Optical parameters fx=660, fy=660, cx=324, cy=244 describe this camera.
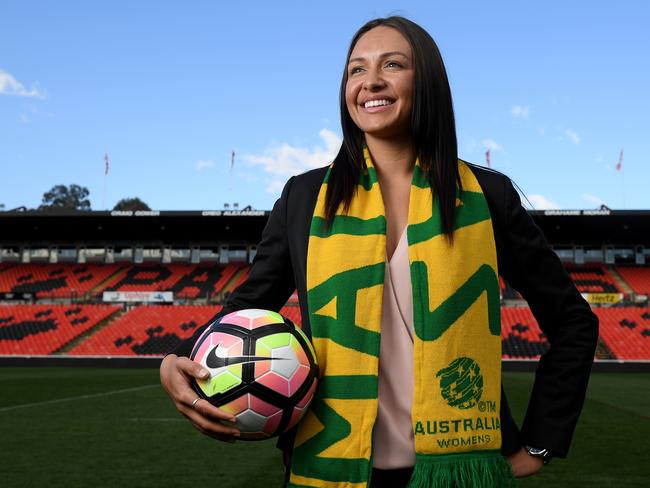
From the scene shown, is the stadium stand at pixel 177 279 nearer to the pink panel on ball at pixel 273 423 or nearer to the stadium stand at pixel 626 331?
the stadium stand at pixel 626 331

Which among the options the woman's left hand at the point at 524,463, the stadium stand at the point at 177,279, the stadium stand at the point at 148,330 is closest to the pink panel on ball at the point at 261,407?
the woman's left hand at the point at 524,463

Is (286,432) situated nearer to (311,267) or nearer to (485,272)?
(311,267)

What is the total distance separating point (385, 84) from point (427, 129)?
16 centimetres

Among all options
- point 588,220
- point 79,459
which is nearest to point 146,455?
point 79,459

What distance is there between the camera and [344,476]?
145cm

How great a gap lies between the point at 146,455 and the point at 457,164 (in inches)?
247

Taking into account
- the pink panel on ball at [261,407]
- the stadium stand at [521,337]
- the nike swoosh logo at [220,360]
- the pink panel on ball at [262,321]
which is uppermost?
the pink panel on ball at [262,321]

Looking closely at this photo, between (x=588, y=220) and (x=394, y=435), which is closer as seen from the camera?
(x=394, y=435)

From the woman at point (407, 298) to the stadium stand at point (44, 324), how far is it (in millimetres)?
26513

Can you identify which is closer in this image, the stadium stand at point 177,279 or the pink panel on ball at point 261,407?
the pink panel on ball at point 261,407

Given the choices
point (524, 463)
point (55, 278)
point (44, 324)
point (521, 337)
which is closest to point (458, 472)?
point (524, 463)

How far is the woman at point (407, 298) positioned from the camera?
148 centimetres

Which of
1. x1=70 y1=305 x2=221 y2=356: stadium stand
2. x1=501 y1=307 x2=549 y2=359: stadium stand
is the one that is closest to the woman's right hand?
x1=501 y1=307 x2=549 y2=359: stadium stand

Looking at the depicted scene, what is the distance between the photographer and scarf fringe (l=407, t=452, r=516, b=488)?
1431 mm
